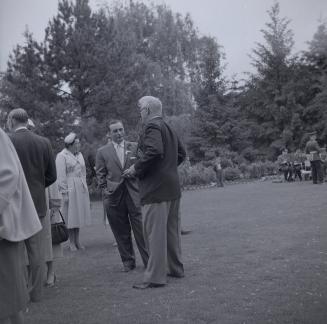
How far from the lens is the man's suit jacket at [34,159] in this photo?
5.14 metres

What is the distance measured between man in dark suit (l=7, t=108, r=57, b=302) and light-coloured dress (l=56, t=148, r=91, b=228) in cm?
311

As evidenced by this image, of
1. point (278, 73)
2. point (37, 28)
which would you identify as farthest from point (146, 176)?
point (37, 28)

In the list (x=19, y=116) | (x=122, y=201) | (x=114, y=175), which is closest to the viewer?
(x=19, y=116)

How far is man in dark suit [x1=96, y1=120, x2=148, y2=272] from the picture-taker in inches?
255

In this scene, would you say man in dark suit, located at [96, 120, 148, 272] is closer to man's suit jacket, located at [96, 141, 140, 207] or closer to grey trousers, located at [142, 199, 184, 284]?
man's suit jacket, located at [96, 141, 140, 207]

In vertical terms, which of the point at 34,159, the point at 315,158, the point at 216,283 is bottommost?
the point at 216,283

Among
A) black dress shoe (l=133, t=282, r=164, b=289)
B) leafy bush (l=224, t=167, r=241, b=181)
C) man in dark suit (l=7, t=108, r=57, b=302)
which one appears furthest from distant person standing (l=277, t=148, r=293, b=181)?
man in dark suit (l=7, t=108, r=57, b=302)

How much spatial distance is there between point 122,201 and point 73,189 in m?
A: 2.40

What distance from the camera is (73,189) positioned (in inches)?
342

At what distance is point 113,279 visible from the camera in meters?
6.01

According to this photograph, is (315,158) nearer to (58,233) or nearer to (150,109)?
(150,109)

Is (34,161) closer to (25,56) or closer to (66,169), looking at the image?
(66,169)

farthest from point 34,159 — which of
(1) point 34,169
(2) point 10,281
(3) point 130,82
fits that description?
(3) point 130,82

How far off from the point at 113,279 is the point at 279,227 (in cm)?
403
